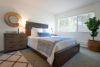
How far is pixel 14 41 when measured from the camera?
2.58 metres

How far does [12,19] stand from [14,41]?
1.22m

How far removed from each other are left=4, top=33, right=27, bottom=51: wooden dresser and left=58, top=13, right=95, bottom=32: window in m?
3.38

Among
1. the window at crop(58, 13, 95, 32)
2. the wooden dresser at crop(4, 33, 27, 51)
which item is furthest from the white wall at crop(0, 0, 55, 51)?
the window at crop(58, 13, 95, 32)

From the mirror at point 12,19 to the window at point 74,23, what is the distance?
11.5 feet

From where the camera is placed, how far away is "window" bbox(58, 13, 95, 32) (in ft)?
12.0

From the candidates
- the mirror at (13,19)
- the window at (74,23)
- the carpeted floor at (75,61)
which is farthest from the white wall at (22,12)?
the carpeted floor at (75,61)

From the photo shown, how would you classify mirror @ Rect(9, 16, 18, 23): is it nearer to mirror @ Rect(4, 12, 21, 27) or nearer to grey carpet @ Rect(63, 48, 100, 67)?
mirror @ Rect(4, 12, 21, 27)

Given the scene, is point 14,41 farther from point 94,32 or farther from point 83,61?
point 94,32

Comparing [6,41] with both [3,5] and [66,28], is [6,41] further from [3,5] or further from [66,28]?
[66,28]

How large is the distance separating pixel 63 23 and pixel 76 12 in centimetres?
136

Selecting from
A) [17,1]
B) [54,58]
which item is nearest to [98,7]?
[54,58]

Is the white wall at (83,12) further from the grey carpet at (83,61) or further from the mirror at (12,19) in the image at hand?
the mirror at (12,19)

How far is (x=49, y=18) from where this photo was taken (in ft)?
15.9

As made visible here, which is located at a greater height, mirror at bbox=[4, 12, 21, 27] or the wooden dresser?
mirror at bbox=[4, 12, 21, 27]
